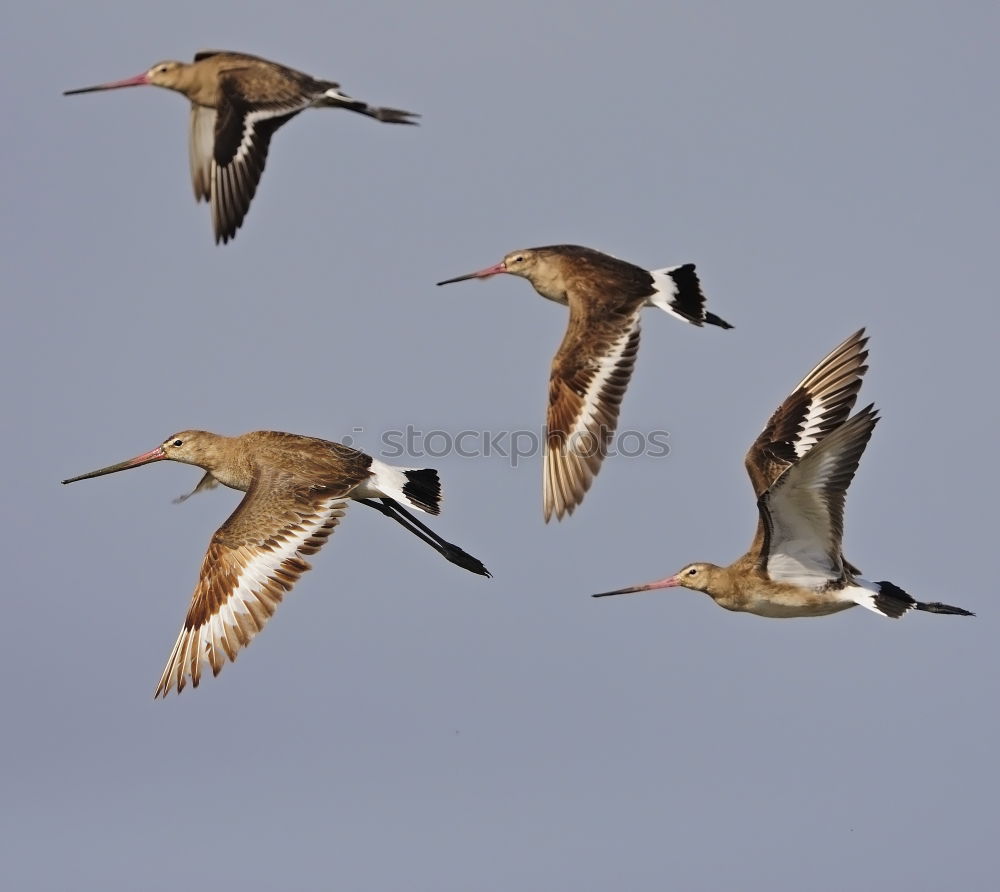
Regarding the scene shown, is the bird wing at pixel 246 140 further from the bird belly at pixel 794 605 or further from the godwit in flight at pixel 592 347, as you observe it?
the bird belly at pixel 794 605

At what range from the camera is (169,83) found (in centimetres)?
1119

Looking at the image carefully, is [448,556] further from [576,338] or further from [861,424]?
[861,424]

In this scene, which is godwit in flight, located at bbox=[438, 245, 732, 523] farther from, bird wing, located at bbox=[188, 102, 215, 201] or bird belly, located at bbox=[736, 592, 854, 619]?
bird wing, located at bbox=[188, 102, 215, 201]

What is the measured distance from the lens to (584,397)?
1091 centimetres

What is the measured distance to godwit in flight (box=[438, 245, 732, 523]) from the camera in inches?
422

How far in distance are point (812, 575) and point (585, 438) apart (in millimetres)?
1827

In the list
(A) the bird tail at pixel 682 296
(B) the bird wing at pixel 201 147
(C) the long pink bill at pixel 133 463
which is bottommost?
(C) the long pink bill at pixel 133 463

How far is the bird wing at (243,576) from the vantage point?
9.28 m

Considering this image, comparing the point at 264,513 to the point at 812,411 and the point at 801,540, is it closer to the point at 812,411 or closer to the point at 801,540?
the point at 801,540

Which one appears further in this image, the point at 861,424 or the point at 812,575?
the point at 812,575

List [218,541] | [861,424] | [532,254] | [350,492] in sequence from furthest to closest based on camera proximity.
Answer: [532,254] → [350,492] → [218,541] → [861,424]

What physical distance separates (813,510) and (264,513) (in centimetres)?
310

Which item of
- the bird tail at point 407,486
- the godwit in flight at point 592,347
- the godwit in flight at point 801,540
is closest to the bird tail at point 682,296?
the godwit in flight at point 592,347

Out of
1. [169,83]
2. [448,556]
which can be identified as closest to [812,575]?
[448,556]
